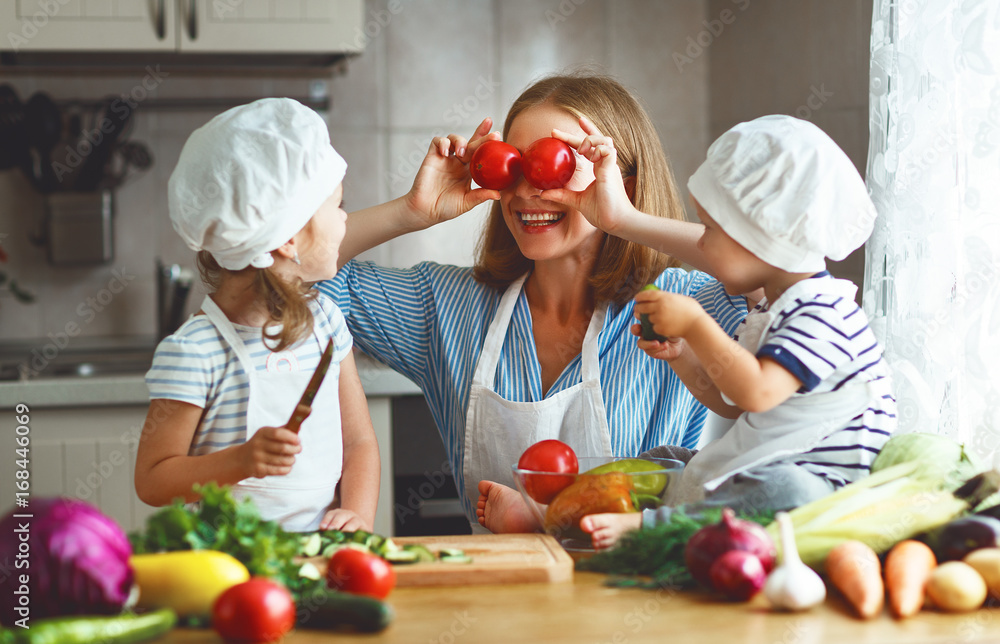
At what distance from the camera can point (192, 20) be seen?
239 centimetres

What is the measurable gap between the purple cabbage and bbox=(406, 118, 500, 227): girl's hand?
0.89 meters

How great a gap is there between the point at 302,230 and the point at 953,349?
1.04m

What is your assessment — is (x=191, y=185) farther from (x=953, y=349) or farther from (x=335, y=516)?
(x=953, y=349)

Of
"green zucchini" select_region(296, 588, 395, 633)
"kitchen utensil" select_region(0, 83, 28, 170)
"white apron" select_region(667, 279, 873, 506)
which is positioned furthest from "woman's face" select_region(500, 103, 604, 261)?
"kitchen utensil" select_region(0, 83, 28, 170)

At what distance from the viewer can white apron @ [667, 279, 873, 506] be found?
986 mm

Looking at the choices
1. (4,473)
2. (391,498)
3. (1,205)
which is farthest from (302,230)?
(1,205)

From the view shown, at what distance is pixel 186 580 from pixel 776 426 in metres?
0.65

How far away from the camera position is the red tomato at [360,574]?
2.69 ft

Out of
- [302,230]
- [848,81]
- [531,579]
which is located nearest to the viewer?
[531,579]

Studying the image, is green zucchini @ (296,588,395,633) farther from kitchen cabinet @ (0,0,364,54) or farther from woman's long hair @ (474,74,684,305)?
kitchen cabinet @ (0,0,364,54)

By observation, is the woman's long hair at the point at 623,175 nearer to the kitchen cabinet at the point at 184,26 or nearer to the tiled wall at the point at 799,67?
the tiled wall at the point at 799,67

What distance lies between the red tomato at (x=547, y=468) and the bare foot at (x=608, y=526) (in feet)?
0.21

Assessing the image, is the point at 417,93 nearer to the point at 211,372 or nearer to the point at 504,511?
the point at 211,372

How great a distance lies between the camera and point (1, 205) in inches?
106
